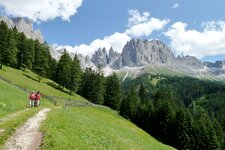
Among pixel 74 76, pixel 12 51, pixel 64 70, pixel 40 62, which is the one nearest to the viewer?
pixel 12 51

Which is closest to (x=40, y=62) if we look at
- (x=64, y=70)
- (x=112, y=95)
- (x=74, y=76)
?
(x=64, y=70)

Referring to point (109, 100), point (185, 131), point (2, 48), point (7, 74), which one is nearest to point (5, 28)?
point (2, 48)

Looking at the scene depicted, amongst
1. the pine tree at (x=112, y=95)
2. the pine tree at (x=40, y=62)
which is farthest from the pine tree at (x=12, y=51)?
the pine tree at (x=112, y=95)

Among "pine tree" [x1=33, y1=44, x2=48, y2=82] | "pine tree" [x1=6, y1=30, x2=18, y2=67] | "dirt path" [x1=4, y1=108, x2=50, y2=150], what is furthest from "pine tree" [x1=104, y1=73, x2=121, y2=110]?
"dirt path" [x1=4, y1=108, x2=50, y2=150]

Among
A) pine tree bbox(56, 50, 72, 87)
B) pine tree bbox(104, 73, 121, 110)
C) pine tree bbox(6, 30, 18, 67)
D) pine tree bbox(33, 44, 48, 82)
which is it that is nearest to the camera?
pine tree bbox(6, 30, 18, 67)

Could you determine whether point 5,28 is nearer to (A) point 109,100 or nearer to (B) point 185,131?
(A) point 109,100

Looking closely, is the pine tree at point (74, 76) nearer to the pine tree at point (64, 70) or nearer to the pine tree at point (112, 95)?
the pine tree at point (64, 70)

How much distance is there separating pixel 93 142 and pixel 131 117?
92.5 meters

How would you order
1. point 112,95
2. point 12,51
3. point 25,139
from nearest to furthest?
point 25,139 < point 12,51 < point 112,95

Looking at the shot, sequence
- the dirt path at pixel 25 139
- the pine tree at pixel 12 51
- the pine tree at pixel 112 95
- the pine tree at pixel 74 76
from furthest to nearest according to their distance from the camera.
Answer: the pine tree at pixel 112 95 → the pine tree at pixel 74 76 → the pine tree at pixel 12 51 → the dirt path at pixel 25 139

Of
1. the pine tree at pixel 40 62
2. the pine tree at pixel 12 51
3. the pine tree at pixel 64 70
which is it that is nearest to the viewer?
the pine tree at pixel 12 51

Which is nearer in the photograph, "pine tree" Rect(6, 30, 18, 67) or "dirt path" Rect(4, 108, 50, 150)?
"dirt path" Rect(4, 108, 50, 150)

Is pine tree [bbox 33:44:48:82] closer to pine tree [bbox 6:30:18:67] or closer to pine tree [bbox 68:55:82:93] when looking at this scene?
pine tree [bbox 6:30:18:67]

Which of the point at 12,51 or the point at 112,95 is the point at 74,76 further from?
the point at 12,51
